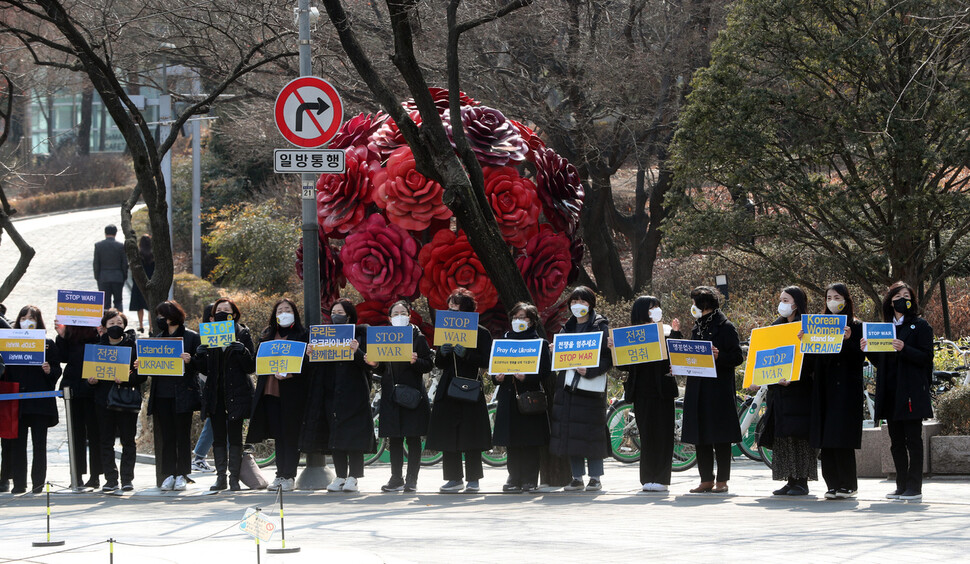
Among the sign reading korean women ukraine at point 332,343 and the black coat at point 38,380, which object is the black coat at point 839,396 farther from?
the black coat at point 38,380

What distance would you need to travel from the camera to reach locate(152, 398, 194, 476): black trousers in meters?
12.1

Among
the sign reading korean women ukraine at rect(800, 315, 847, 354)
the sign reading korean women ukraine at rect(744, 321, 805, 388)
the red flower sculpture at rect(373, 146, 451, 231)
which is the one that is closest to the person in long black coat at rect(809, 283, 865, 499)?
the sign reading korean women ukraine at rect(800, 315, 847, 354)

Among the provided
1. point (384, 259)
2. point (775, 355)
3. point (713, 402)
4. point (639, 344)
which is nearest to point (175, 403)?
point (384, 259)

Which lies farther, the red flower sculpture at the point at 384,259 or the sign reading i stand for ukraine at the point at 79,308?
the red flower sculpture at the point at 384,259

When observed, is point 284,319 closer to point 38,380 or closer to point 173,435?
point 173,435

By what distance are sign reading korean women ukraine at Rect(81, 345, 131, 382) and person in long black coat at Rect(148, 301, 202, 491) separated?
32 centimetres

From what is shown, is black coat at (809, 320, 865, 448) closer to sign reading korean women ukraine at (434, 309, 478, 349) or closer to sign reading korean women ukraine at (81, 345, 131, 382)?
sign reading korean women ukraine at (434, 309, 478, 349)

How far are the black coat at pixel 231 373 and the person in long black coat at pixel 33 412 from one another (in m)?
1.80

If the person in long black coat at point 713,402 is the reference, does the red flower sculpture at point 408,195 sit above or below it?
above

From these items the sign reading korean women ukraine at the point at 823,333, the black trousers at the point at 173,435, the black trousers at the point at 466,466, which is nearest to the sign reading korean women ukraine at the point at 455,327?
the black trousers at the point at 466,466

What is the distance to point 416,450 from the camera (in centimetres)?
1175

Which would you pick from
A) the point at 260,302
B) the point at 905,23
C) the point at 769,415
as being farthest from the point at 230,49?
the point at 769,415

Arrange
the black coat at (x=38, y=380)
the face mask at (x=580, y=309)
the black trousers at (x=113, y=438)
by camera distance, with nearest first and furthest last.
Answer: the face mask at (x=580, y=309), the black trousers at (x=113, y=438), the black coat at (x=38, y=380)

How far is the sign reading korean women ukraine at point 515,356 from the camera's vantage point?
11125mm
